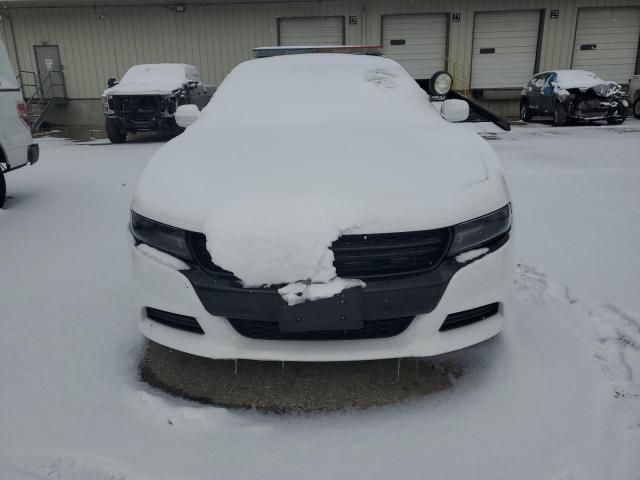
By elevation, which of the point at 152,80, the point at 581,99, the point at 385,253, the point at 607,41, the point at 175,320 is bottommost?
the point at 581,99

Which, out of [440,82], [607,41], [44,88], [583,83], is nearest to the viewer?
[440,82]

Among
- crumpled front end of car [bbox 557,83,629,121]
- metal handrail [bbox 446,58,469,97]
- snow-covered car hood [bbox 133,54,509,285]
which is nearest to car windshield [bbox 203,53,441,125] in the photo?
snow-covered car hood [bbox 133,54,509,285]

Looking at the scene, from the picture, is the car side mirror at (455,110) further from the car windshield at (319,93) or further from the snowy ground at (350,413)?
the snowy ground at (350,413)

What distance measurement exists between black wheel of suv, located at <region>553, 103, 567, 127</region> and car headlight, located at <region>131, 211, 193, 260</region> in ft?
40.6

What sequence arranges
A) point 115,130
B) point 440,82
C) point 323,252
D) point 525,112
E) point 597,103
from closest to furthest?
point 323,252 < point 440,82 < point 115,130 < point 597,103 < point 525,112

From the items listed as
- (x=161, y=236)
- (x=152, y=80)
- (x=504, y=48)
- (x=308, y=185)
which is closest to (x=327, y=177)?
(x=308, y=185)

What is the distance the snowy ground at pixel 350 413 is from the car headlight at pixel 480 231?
0.61 m

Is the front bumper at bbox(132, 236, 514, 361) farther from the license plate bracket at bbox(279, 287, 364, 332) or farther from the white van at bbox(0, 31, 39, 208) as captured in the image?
the white van at bbox(0, 31, 39, 208)

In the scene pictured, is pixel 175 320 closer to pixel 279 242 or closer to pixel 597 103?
pixel 279 242

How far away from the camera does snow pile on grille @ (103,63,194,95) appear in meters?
10.2

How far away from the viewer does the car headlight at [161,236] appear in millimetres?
1884

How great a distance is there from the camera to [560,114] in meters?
12.3

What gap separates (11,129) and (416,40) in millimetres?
13986

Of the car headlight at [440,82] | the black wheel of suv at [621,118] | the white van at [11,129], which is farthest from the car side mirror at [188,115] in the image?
the black wheel of suv at [621,118]
